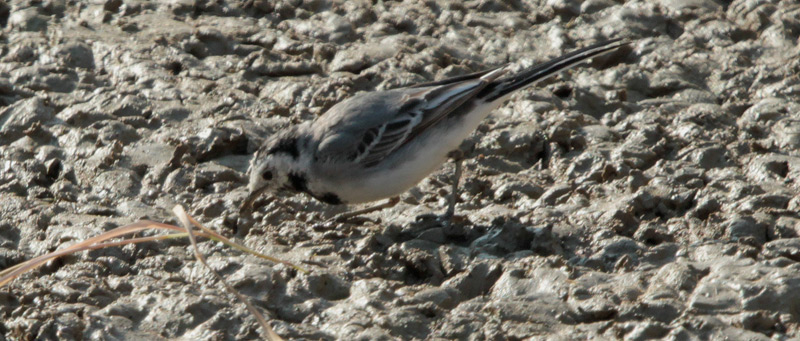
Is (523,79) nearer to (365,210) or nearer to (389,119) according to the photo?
(389,119)

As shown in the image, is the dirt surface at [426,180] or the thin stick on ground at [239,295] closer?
the thin stick on ground at [239,295]

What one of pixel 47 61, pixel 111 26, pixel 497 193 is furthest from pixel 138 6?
pixel 497 193

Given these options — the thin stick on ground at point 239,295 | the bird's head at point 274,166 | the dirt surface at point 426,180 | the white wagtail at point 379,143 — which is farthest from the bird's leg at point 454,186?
the thin stick on ground at point 239,295

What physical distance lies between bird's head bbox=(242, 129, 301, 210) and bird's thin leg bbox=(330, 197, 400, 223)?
0.40m

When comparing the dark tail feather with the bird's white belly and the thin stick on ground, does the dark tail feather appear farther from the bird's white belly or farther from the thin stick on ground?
the thin stick on ground

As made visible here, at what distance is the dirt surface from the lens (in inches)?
247

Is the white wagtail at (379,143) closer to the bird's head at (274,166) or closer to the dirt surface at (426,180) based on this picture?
the bird's head at (274,166)

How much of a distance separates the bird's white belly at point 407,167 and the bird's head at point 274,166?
0.35 metres

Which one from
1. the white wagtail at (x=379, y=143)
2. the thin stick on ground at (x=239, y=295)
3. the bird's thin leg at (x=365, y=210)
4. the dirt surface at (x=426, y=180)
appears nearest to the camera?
the thin stick on ground at (x=239, y=295)

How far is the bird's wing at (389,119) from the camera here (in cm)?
768

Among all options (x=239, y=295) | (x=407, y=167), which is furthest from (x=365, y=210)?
(x=239, y=295)

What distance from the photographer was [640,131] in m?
8.25

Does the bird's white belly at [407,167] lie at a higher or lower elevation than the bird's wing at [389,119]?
lower

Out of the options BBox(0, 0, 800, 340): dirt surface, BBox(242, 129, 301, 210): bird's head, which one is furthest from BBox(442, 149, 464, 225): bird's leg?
BBox(242, 129, 301, 210): bird's head
